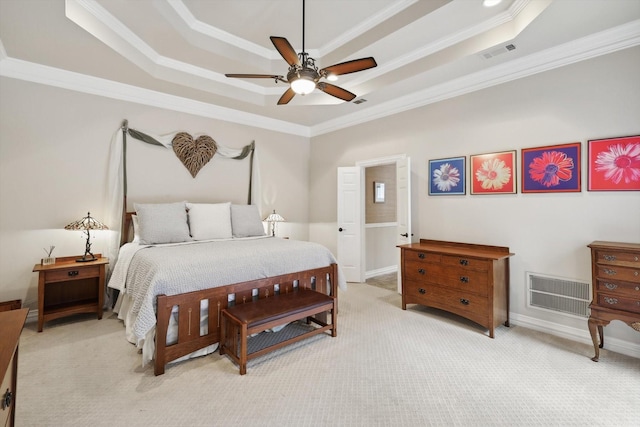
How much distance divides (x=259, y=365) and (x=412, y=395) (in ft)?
4.02

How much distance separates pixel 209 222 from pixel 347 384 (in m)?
2.73

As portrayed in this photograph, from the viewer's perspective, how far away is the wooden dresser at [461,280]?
9.80ft

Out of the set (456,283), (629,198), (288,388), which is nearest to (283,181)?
(456,283)

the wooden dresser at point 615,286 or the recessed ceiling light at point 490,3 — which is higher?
the recessed ceiling light at point 490,3

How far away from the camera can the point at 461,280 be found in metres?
3.19

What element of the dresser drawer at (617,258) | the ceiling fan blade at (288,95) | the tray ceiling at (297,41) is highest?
the tray ceiling at (297,41)

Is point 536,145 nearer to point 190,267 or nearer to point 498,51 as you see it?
point 498,51

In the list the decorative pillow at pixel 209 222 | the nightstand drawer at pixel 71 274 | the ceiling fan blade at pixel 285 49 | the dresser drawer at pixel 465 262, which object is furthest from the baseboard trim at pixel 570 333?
the nightstand drawer at pixel 71 274

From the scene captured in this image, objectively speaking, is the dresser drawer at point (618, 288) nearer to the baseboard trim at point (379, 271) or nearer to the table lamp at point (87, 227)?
the baseboard trim at point (379, 271)

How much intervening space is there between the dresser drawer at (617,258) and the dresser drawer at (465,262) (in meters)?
0.85

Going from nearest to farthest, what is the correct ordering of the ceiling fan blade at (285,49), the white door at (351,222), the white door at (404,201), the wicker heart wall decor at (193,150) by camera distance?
the ceiling fan blade at (285,49) < the white door at (404,201) < the wicker heart wall decor at (193,150) < the white door at (351,222)

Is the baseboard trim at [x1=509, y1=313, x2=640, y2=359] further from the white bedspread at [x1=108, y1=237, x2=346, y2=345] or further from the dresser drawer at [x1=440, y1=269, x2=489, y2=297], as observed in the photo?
the white bedspread at [x1=108, y1=237, x2=346, y2=345]

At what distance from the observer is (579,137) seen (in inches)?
113

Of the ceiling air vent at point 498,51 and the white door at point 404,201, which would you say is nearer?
the ceiling air vent at point 498,51
